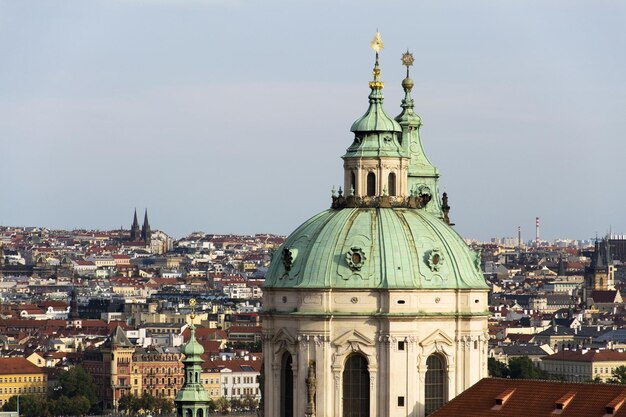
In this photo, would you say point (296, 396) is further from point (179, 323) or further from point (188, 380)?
point (179, 323)

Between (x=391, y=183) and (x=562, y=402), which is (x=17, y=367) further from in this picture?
(x=562, y=402)

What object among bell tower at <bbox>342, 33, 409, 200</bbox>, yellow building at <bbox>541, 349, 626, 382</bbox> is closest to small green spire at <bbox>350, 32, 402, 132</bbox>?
bell tower at <bbox>342, 33, 409, 200</bbox>

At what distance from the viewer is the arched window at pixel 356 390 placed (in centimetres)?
5284

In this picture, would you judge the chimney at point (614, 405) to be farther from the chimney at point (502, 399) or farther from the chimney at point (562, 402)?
the chimney at point (502, 399)

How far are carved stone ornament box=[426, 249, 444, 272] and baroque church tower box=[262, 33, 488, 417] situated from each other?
2 centimetres

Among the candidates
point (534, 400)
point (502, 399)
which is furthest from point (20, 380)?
point (534, 400)

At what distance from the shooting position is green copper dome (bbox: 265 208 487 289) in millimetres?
52656

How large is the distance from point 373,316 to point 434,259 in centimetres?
157

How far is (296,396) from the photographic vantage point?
53219 millimetres

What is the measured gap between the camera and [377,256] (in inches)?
2077

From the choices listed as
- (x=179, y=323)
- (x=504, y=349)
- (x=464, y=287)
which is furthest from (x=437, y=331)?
(x=179, y=323)

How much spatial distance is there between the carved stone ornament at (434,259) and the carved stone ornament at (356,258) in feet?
3.96

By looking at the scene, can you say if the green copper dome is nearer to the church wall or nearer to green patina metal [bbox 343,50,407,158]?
the church wall

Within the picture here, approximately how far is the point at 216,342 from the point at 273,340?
4733 inches
